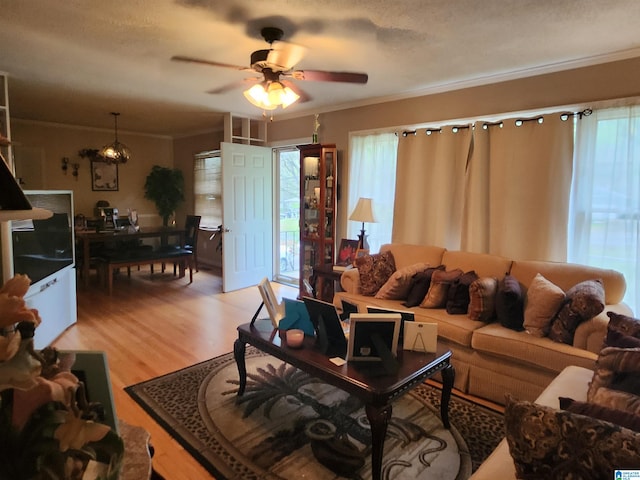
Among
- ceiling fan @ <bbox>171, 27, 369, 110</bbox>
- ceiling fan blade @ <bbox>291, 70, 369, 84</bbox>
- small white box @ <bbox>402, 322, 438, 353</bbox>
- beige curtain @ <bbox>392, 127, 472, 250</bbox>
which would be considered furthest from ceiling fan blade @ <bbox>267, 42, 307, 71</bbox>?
beige curtain @ <bbox>392, 127, 472, 250</bbox>

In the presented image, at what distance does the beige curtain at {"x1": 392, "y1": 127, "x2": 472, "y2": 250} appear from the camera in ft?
12.8

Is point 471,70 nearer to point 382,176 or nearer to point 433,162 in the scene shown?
point 433,162

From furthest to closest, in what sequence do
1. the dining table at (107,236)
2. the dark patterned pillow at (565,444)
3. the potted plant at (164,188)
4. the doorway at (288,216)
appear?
the potted plant at (164,188), the doorway at (288,216), the dining table at (107,236), the dark patterned pillow at (565,444)

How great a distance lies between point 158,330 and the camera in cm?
399

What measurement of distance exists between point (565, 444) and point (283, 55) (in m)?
2.47

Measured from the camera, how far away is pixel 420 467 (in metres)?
2.06

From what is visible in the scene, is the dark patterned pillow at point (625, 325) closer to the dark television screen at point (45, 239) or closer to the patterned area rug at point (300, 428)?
the patterned area rug at point (300, 428)

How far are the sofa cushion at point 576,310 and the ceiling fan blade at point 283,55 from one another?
2380 mm

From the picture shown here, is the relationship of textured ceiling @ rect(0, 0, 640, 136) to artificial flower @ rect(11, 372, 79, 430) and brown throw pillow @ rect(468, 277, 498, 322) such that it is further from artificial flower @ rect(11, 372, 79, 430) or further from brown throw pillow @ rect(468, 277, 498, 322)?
artificial flower @ rect(11, 372, 79, 430)

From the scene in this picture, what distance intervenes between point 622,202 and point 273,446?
3127mm

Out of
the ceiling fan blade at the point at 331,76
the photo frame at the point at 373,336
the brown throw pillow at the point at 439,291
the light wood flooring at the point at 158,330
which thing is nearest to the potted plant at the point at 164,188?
the light wood flooring at the point at 158,330

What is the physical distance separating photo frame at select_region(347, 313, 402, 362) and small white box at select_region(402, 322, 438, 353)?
152 mm

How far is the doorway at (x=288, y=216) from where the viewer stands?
605 cm

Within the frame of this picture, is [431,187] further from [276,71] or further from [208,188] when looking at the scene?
[208,188]
